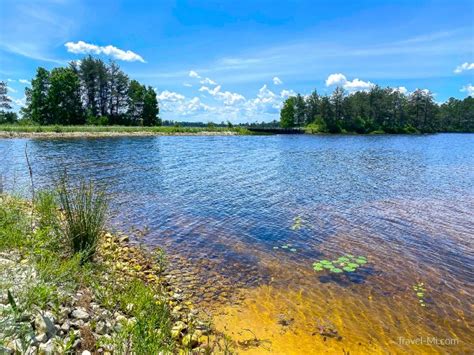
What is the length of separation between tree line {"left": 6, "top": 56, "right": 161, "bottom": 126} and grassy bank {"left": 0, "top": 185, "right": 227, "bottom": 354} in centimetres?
8326

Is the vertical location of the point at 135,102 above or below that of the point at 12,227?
above

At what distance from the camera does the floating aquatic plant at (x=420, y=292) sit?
6.72m

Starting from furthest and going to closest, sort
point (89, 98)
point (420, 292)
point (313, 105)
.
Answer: point (313, 105) → point (89, 98) → point (420, 292)

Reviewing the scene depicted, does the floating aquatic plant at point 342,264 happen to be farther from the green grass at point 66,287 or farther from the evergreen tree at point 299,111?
the evergreen tree at point 299,111

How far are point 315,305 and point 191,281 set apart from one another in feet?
9.60

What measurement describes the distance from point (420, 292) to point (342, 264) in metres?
1.93

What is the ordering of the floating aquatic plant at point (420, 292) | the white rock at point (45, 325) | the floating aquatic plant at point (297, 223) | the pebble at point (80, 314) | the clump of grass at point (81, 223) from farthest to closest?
the floating aquatic plant at point (297, 223), the floating aquatic plant at point (420, 292), the clump of grass at point (81, 223), the pebble at point (80, 314), the white rock at point (45, 325)

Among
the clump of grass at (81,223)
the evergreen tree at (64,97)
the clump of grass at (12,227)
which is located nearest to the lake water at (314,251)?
the clump of grass at (81,223)

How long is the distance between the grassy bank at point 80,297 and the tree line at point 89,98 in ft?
273

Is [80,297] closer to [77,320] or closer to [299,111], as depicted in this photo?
[77,320]

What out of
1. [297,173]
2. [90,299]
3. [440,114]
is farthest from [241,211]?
[440,114]

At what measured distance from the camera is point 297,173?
24000 millimetres

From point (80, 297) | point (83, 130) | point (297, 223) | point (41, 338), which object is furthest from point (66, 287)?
point (83, 130)

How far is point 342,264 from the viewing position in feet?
27.7
